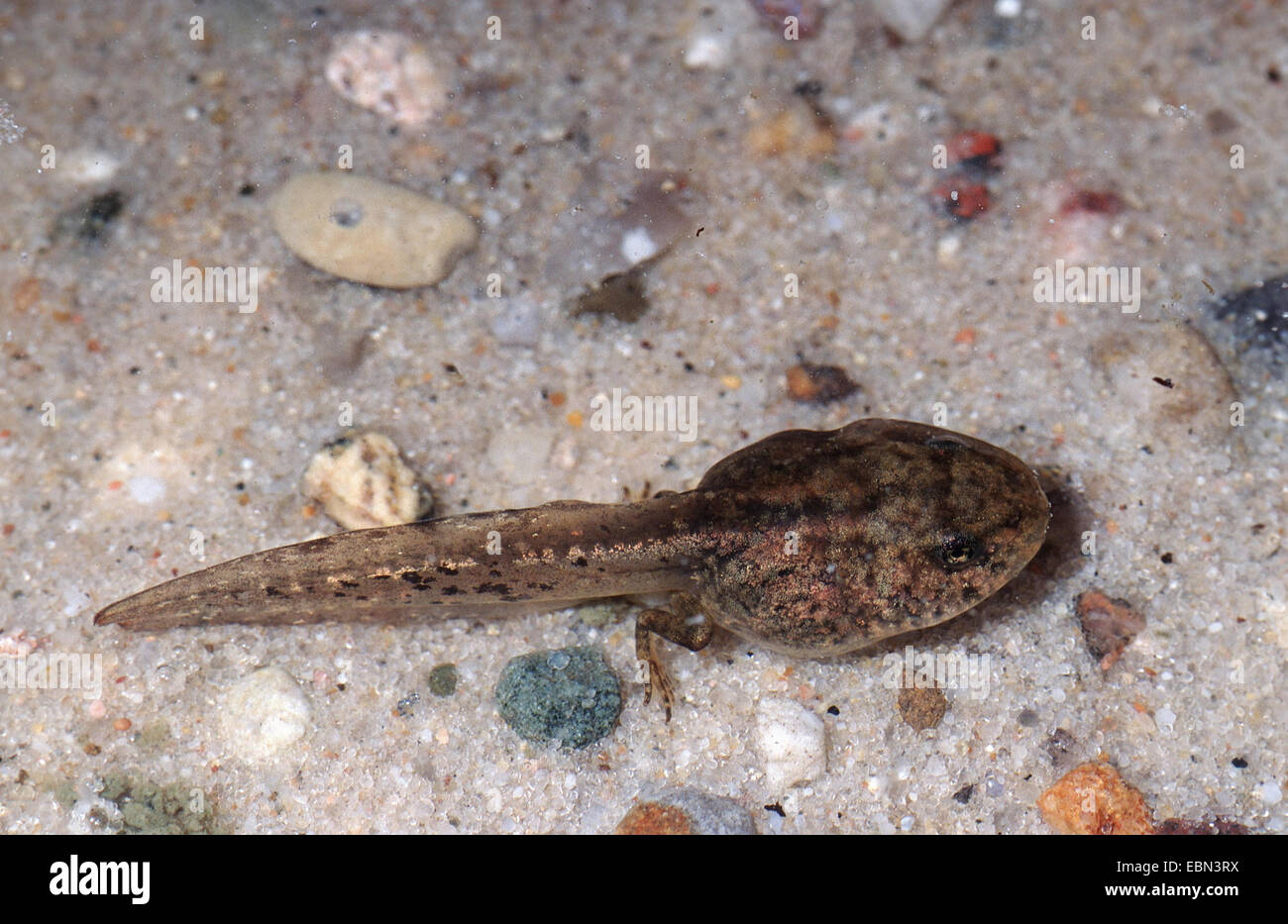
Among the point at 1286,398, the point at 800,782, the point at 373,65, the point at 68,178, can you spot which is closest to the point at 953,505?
the point at 800,782

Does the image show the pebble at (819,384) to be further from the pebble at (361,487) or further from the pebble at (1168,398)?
the pebble at (361,487)

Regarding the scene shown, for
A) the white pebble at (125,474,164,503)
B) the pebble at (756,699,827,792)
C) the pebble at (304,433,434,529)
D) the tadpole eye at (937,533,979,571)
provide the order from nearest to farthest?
the tadpole eye at (937,533,979,571)
the pebble at (756,699,827,792)
the pebble at (304,433,434,529)
the white pebble at (125,474,164,503)

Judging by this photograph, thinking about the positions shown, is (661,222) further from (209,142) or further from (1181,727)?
(1181,727)

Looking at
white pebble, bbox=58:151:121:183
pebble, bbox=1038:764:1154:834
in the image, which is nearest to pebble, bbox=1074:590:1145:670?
pebble, bbox=1038:764:1154:834

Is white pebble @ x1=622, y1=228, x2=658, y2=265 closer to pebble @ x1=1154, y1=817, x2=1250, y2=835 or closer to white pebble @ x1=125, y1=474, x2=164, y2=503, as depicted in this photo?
white pebble @ x1=125, y1=474, x2=164, y2=503

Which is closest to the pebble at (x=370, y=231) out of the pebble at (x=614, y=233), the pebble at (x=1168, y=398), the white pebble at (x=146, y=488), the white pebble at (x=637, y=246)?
the pebble at (x=614, y=233)

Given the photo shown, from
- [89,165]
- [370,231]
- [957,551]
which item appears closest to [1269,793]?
[957,551]
